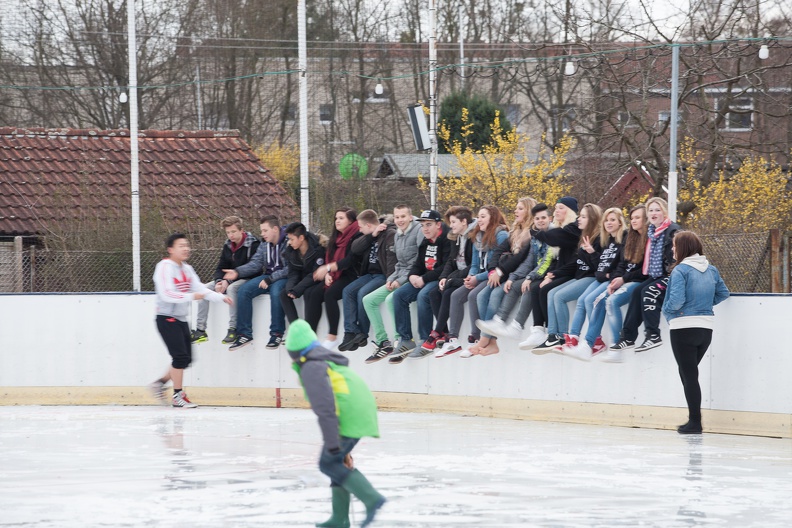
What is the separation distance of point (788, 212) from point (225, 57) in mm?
19323

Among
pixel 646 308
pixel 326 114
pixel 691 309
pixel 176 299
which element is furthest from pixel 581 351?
pixel 326 114

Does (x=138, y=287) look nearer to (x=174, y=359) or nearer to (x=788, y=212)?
(x=174, y=359)

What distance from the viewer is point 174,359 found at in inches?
501

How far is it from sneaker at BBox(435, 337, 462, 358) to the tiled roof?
10113mm

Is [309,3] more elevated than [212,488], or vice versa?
[309,3]

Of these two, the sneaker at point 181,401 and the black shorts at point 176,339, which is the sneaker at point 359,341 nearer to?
the black shorts at point 176,339

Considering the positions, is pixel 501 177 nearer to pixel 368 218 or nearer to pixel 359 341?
pixel 368 218

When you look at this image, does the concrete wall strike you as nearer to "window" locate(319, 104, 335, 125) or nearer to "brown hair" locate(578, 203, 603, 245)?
"brown hair" locate(578, 203, 603, 245)

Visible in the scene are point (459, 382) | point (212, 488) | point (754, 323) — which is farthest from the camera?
point (459, 382)

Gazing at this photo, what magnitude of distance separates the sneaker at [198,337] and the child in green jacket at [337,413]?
7277 mm

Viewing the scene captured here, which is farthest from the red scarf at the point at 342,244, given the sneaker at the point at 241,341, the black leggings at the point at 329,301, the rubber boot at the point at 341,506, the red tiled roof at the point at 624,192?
the red tiled roof at the point at 624,192

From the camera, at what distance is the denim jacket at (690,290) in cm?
1027

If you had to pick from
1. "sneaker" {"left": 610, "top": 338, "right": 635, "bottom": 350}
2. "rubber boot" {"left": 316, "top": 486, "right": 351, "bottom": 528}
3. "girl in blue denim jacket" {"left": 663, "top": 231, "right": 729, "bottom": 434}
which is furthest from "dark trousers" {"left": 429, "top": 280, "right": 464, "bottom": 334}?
"rubber boot" {"left": 316, "top": 486, "right": 351, "bottom": 528}

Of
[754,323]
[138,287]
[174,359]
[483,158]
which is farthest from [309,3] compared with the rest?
[754,323]
